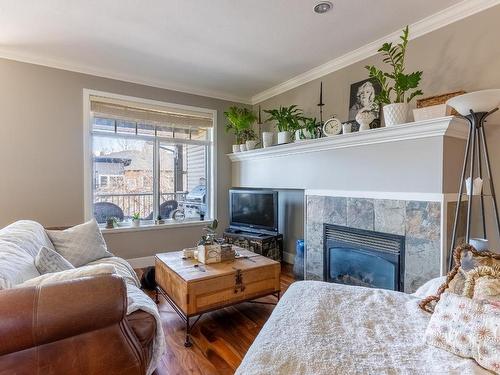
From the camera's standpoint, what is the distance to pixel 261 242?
354cm

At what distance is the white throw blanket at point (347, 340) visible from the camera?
0.94 meters

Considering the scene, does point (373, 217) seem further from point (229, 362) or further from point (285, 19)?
point (285, 19)

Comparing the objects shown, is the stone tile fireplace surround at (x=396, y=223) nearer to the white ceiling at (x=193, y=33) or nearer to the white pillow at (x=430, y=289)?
the white pillow at (x=430, y=289)

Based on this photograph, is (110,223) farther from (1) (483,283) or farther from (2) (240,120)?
(1) (483,283)

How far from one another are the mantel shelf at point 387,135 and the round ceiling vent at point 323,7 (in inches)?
42.3

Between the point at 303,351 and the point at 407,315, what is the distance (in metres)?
0.62

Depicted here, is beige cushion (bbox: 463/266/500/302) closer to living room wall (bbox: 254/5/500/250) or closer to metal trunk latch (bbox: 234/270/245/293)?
living room wall (bbox: 254/5/500/250)

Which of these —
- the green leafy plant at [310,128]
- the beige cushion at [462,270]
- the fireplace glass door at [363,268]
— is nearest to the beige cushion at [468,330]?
the beige cushion at [462,270]

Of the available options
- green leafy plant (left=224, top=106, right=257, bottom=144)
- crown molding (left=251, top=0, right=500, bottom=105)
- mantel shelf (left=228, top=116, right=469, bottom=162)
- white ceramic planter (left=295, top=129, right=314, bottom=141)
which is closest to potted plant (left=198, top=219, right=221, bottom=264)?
mantel shelf (left=228, top=116, right=469, bottom=162)

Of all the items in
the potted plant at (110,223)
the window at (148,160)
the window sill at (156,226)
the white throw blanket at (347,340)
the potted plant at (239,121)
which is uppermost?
the potted plant at (239,121)

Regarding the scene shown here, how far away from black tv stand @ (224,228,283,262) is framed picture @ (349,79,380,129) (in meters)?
1.76

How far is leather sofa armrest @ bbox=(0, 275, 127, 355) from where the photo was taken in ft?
3.47

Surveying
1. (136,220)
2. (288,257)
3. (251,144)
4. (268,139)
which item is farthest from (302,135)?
(136,220)

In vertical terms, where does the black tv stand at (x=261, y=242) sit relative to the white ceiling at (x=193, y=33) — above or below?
below
